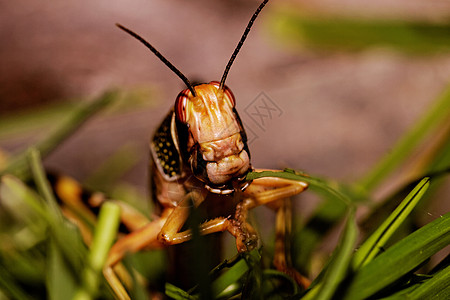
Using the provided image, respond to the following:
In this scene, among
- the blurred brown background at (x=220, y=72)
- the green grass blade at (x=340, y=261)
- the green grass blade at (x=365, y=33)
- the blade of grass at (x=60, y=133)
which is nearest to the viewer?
the green grass blade at (x=340, y=261)

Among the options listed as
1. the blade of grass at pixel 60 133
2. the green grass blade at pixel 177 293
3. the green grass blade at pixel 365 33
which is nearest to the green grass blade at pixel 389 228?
the green grass blade at pixel 177 293

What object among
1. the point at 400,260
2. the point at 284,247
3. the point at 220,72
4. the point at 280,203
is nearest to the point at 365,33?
the point at 220,72

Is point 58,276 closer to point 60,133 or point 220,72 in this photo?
point 60,133

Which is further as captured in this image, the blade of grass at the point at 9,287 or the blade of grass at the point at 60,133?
the blade of grass at the point at 60,133

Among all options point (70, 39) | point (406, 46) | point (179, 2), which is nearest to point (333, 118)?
point (406, 46)

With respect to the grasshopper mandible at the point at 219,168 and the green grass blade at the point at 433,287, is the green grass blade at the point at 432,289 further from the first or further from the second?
the grasshopper mandible at the point at 219,168
